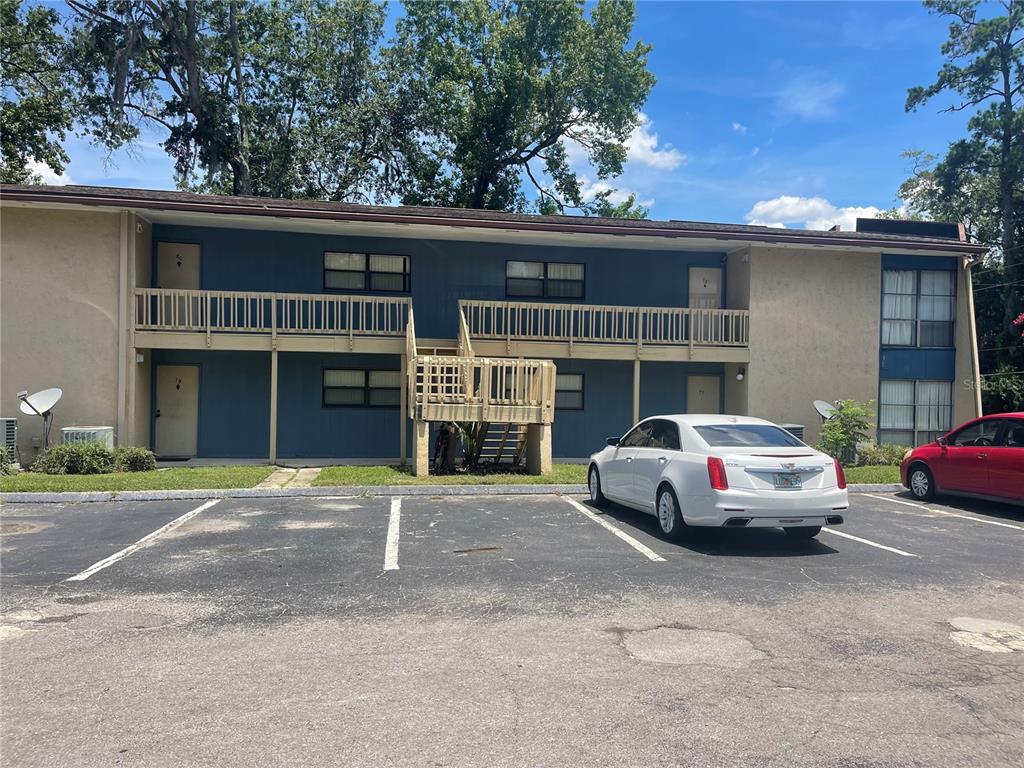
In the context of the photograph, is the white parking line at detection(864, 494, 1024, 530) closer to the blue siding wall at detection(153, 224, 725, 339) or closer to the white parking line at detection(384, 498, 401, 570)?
the white parking line at detection(384, 498, 401, 570)

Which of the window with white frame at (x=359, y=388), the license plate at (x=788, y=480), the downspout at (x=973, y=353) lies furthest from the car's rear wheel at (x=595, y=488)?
the downspout at (x=973, y=353)

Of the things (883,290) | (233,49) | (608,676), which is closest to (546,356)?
(883,290)

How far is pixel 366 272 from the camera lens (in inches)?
712

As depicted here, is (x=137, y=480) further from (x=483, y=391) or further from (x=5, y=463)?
(x=483, y=391)

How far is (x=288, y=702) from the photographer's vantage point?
13.7 ft

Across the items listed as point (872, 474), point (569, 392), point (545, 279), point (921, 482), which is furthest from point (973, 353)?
point (545, 279)

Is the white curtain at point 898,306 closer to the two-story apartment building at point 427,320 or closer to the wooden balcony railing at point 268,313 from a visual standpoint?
the two-story apartment building at point 427,320

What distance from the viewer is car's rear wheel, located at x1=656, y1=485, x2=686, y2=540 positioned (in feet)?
27.5

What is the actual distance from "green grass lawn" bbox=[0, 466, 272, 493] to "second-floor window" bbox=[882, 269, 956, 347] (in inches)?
628

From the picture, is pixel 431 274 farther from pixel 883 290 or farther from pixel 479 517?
pixel 883 290

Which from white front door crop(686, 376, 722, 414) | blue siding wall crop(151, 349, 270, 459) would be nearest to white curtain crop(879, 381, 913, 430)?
white front door crop(686, 376, 722, 414)

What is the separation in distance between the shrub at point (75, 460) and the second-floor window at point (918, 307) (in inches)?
731

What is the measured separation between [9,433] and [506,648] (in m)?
14.4

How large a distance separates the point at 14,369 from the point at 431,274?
9413 mm
